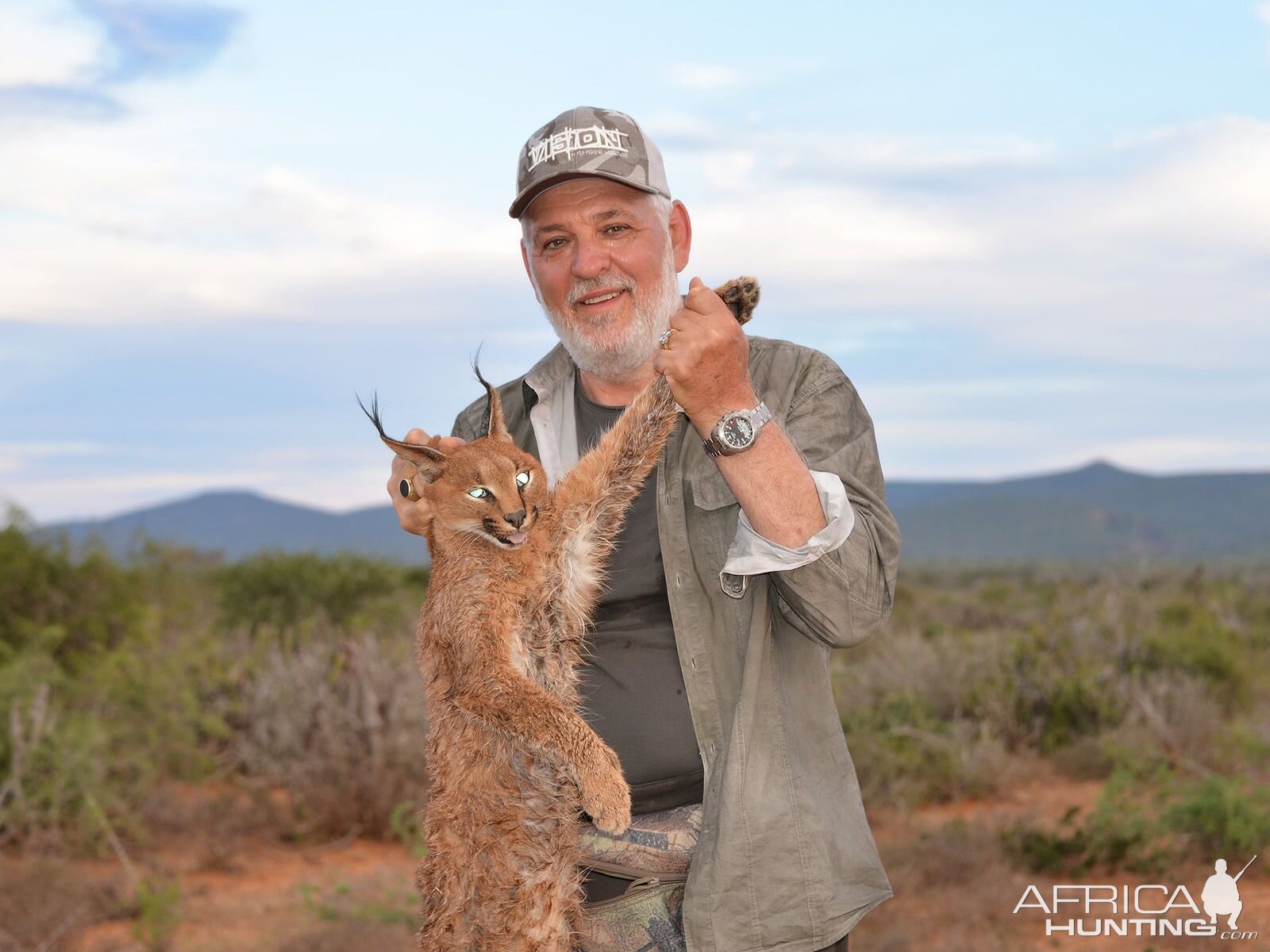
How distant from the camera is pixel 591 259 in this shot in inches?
171

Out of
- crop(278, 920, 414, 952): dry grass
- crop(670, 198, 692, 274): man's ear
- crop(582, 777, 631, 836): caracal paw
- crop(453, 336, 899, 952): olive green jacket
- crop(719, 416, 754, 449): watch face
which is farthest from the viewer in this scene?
crop(278, 920, 414, 952): dry grass

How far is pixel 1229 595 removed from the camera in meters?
22.3

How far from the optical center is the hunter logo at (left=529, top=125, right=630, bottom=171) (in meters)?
4.23

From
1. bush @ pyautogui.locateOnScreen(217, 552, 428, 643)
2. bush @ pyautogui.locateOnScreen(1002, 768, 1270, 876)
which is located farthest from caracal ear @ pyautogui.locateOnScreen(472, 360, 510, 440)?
bush @ pyautogui.locateOnScreen(217, 552, 428, 643)

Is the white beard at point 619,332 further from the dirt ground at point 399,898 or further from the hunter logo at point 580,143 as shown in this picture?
the dirt ground at point 399,898

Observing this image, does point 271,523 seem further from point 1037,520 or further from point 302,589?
point 302,589

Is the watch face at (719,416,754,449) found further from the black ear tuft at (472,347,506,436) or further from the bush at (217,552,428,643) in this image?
the bush at (217,552,428,643)

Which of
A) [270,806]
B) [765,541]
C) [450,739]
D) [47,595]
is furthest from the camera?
[47,595]

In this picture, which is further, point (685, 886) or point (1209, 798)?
point (1209, 798)

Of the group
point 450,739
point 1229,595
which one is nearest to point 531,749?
point 450,739

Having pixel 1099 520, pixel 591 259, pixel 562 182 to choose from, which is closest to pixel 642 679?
pixel 591 259

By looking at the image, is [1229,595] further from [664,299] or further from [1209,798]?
[664,299]

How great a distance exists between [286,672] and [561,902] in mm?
9524

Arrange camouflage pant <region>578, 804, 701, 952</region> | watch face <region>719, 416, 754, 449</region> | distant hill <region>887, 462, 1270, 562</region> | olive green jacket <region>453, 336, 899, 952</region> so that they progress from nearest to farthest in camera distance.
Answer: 1. watch face <region>719, 416, 754, 449</region>
2. olive green jacket <region>453, 336, 899, 952</region>
3. camouflage pant <region>578, 804, 701, 952</region>
4. distant hill <region>887, 462, 1270, 562</region>
